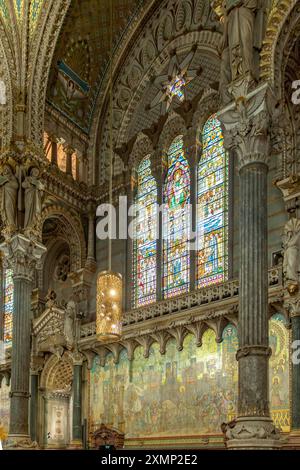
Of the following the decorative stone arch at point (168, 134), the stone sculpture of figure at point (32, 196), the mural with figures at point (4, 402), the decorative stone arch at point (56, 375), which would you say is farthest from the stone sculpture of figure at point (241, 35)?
the mural with figures at point (4, 402)

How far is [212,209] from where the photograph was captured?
638 inches

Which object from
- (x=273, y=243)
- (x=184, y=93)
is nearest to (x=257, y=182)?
(x=273, y=243)

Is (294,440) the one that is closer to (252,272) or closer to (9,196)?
(252,272)

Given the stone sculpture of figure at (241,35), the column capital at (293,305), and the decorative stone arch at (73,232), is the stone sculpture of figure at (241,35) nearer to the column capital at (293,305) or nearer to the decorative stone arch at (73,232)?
the column capital at (293,305)

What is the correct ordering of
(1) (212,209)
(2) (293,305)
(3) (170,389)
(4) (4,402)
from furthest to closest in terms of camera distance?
(4) (4,402) < (1) (212,209) < (3) (170,389) < (2) (293,305)

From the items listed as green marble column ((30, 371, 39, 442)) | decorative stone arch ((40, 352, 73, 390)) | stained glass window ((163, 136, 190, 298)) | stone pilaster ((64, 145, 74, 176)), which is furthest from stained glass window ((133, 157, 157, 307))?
green marble column ((30, 371, 39, 442))

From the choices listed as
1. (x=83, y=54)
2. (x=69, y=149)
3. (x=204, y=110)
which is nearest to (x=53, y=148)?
(x=69, y=149)

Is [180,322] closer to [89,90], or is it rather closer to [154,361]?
[154,361]

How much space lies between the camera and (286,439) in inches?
485

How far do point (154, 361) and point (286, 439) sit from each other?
15.6ft

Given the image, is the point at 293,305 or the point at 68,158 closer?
the point at 293,305

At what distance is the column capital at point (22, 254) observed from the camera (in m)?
16.9

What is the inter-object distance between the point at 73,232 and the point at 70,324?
2.80m

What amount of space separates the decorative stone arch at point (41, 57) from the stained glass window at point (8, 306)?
6419 millimetres
